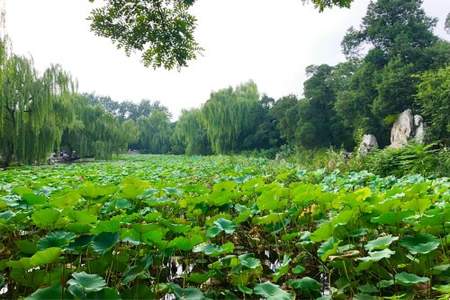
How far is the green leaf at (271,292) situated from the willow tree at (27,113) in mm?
14276

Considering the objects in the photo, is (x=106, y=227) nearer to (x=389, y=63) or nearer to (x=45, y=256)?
(x=45, y=256)

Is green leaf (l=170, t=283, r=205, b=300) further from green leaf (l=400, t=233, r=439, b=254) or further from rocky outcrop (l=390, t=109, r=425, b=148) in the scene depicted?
rocky outcrop (l=390, t=109, r=425, b=148)

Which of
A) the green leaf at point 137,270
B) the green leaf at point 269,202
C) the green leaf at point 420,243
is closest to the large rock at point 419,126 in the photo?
the green leaf at point 269,202

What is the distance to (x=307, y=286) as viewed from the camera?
4.20 feet

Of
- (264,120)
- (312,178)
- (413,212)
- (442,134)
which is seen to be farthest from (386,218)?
(264,120)

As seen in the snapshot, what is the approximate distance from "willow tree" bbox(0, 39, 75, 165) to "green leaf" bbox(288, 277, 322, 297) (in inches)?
561

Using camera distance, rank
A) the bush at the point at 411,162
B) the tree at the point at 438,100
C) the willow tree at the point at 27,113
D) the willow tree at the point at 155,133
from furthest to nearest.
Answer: the willow tree at the point at 155,133
the willow tree at the point at 27,113
the tree at the point at 438,100
the bush at the point at 411,162

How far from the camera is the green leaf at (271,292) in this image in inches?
44.6

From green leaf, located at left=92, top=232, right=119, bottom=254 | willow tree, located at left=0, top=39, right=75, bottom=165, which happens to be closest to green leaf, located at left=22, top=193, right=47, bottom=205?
green leaf, located at left=92, top=232, right=119, bottom=254

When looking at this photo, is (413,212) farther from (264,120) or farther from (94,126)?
(264,120)

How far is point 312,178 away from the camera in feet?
18.1

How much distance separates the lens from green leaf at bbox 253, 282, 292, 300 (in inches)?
44.6

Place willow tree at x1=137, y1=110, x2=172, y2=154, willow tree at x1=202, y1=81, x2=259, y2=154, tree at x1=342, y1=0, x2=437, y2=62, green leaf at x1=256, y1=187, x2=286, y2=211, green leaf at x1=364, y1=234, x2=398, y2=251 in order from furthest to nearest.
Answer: willow tree at x1=137, y1=110, x2=172, y2=154 < willow tree at x1=202, y1=81, x2=259, y2=154 < tree at x1=342, y1=0, x2=437, y2=62 < green leaf at x1=256, y1=187, x2=286, y2=211 < green leaf at x1=364, y1=234, x2=398, y2=251

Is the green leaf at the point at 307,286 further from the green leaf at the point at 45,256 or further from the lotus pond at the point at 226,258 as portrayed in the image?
the green leaf at the point at 45,256
